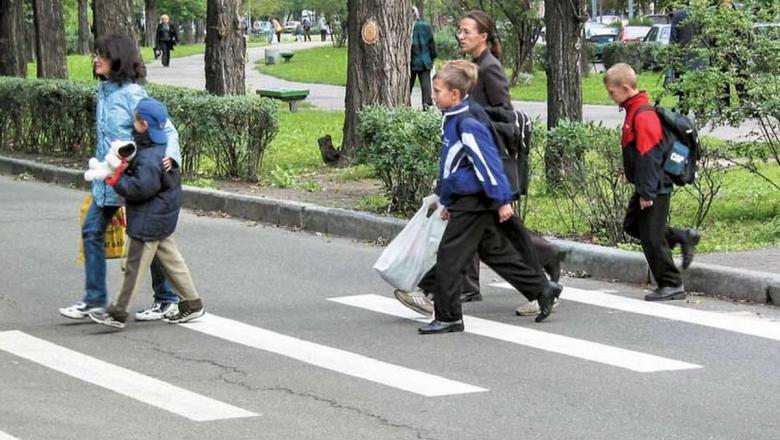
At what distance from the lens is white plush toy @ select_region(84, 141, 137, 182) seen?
344 inches

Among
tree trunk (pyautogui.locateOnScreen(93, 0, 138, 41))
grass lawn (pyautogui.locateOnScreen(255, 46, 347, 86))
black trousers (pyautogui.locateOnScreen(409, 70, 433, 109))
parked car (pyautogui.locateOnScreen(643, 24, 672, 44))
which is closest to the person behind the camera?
tree trunk (pyautogui.locateOnScreen(93, 0, 138, 41))

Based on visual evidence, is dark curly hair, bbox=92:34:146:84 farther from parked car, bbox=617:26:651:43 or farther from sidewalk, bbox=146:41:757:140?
parked car, bbox=617:26:651:43

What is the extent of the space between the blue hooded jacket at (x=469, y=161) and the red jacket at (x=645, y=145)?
122 centimetres

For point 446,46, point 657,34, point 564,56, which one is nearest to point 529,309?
point 564,56

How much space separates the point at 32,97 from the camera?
65.3 feet

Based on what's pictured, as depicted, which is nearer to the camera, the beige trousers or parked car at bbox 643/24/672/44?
the beige trousers

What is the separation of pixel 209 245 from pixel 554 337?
4.86 meters

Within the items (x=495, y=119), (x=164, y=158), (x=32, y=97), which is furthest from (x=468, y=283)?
(x=32, y=97)

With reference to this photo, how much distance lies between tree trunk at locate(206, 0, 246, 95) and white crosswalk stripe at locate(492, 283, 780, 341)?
358 inches

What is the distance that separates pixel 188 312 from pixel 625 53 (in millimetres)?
32975

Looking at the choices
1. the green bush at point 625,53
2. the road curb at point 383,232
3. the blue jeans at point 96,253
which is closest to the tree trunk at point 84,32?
the green bush at point 625,53

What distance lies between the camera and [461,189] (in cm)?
870

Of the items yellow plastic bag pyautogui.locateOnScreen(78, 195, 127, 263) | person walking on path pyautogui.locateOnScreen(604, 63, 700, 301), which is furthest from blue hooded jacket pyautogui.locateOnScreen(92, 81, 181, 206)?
person walking on path pyautogui.locateOnScreen(604, 63, 700, 301)

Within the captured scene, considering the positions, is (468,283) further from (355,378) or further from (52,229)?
(52,229)
